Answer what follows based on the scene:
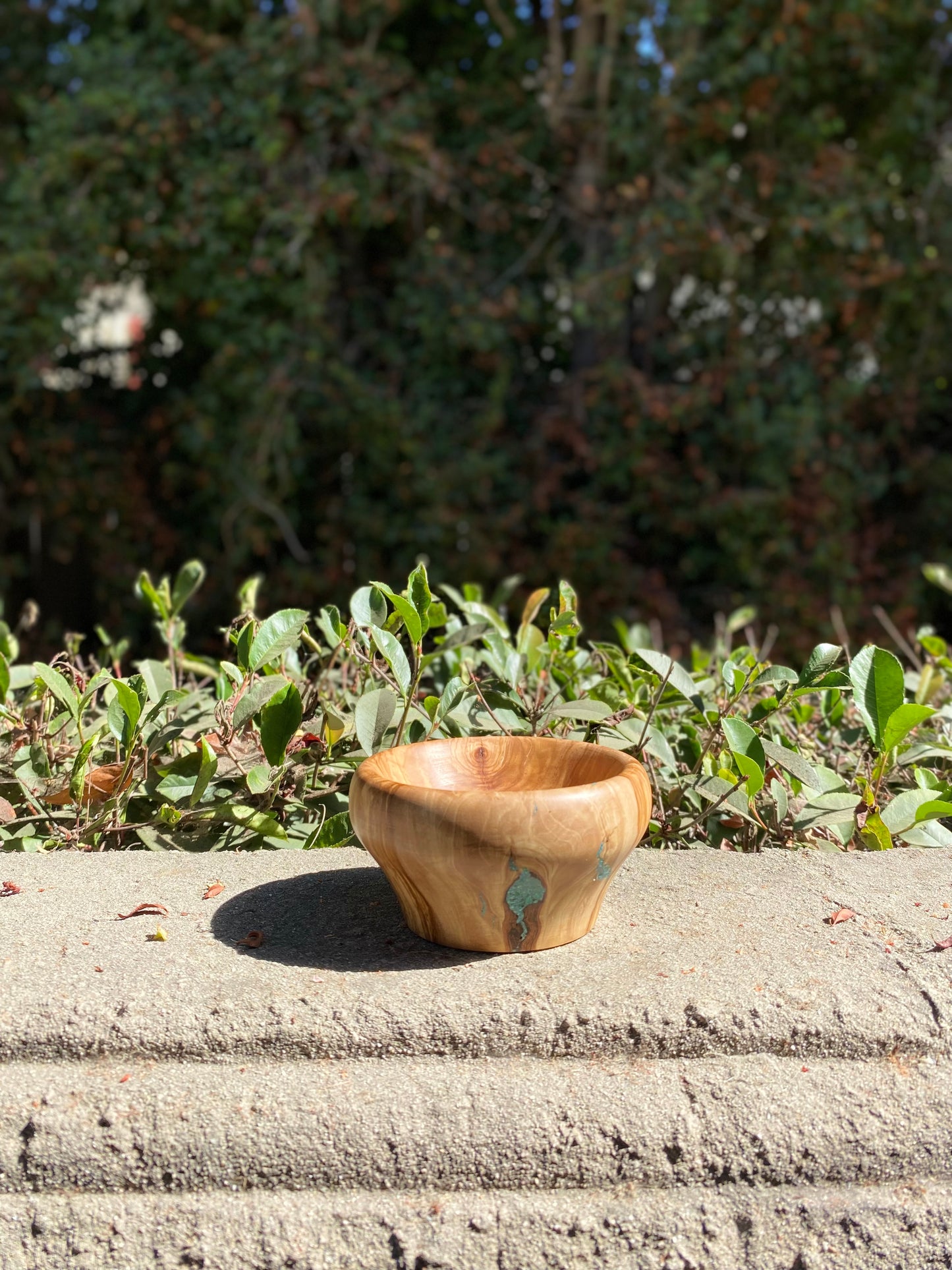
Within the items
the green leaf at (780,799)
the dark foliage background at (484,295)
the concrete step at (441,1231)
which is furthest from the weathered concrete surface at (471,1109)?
the dark foliage background at (484,295)

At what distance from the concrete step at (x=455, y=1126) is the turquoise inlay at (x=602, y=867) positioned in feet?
0.50

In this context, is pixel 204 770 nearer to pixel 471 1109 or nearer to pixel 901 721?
pixel 471 1109

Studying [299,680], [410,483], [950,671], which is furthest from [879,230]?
[299,680]

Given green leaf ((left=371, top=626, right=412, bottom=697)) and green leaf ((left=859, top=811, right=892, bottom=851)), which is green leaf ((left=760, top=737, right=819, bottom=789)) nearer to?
green leaf ((left=859, top=811, right=892, bottom=851))

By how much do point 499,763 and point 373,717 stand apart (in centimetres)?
17

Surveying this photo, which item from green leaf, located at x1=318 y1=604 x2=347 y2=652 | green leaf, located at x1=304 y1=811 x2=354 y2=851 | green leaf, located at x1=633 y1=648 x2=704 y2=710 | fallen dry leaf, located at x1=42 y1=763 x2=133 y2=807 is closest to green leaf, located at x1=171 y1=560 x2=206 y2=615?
green leaf, located at x1=318 y1=604 x2=347 y2=652

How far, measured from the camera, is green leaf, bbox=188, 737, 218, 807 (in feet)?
4.10

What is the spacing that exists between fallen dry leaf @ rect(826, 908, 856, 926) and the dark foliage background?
3.79 metres

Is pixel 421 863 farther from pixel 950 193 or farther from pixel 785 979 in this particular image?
pixel 950 193

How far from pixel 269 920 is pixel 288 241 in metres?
4.15

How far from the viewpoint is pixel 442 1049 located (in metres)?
0.95

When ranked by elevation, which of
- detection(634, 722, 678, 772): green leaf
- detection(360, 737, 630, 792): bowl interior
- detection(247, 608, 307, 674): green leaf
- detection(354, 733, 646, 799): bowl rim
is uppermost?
detection(247, 608, 307, 674): green leaf

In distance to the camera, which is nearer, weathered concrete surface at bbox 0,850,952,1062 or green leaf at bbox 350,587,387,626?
weathered concrete surface at bbox 0,850,952,1062

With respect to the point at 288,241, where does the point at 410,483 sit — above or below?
below
